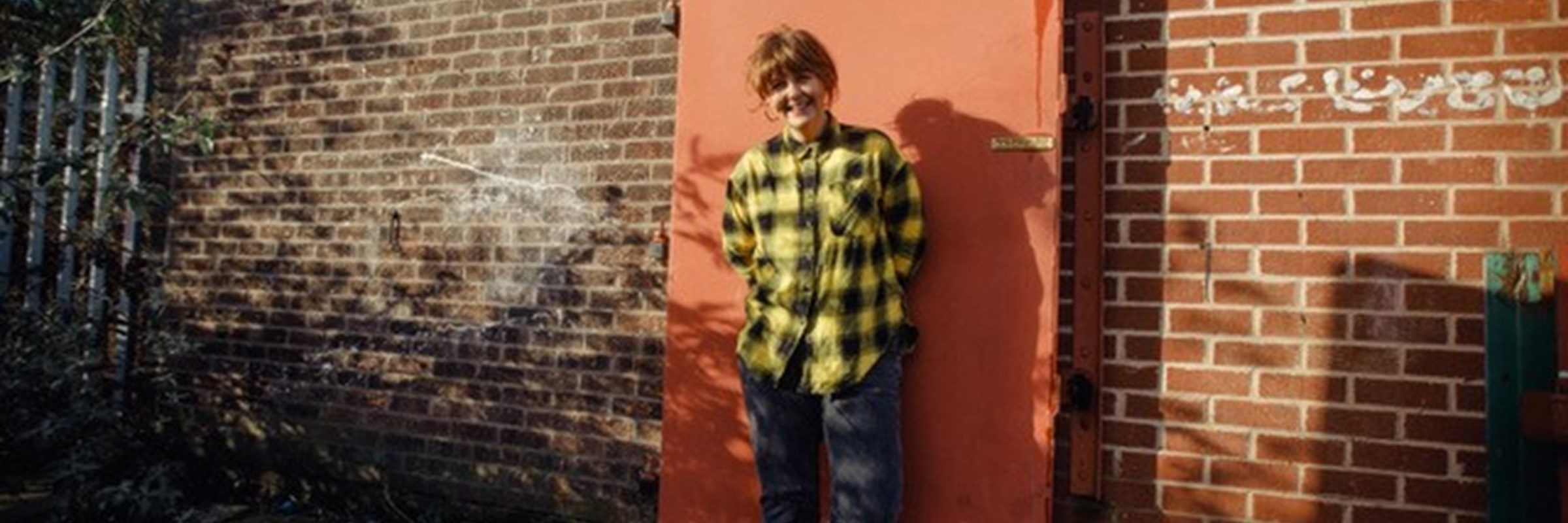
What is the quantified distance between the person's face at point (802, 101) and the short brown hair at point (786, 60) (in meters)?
0.01

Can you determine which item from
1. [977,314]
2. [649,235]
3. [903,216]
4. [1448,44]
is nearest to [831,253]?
[903,216]

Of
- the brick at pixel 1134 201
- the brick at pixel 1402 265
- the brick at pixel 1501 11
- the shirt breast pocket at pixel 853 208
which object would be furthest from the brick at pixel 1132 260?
the brick at pixel 1501 11

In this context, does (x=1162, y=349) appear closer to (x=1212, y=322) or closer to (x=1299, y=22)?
(x=1212, y=322)

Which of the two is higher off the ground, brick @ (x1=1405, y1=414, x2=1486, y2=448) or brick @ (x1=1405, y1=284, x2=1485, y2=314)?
brick @ (x1=1405, y1=284, x2=1485, y2=314)

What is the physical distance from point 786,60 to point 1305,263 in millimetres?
1428

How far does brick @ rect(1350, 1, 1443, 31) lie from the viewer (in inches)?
87.4

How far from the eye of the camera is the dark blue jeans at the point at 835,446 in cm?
231

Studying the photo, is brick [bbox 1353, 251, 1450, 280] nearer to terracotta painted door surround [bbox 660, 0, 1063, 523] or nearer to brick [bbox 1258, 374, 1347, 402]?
brick [bbox 1258, 374, 1347, 402]

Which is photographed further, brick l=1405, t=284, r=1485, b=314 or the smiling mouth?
the smiling mouth

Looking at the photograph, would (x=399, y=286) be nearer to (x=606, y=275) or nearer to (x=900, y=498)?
(x=606, y=275)

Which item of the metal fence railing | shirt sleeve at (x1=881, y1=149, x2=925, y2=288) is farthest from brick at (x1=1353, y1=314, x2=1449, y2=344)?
the metal fence railing

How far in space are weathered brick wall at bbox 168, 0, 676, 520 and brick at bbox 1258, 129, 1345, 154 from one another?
1.94m

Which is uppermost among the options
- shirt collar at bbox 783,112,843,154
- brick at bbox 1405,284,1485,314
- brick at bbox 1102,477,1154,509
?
shirt collar at bbox 783,112,843,154

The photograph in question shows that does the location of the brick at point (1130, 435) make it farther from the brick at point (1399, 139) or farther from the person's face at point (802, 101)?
the person's face at point (802, 101)
